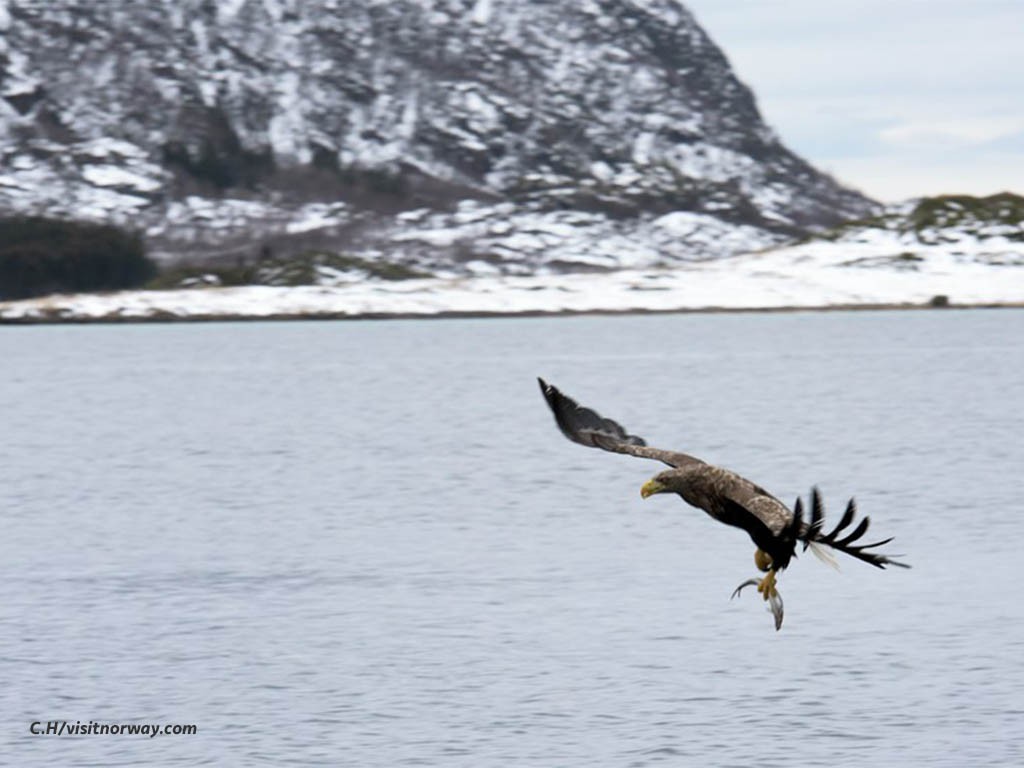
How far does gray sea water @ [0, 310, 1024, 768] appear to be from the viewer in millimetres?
19797

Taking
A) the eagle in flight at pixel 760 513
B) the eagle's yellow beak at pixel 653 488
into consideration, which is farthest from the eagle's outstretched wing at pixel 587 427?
the eagle's yellow beak at pixel 653 488

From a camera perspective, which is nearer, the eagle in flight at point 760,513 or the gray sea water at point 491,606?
the eagle in flight at point 760,513

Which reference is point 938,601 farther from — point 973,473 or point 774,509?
point 973,473

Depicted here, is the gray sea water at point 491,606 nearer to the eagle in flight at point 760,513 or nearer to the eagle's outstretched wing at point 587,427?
the eagle's outstretched wing at point 587,427

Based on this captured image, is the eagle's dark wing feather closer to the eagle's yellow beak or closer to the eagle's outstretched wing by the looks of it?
the eagle's yellow beak

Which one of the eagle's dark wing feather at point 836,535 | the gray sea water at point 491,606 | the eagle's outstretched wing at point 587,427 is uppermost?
the eagle's outstretched wing at point 587,427

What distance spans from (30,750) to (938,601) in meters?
12.9

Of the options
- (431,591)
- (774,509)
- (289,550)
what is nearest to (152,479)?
(289,550)

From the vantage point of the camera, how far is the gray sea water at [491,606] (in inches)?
779

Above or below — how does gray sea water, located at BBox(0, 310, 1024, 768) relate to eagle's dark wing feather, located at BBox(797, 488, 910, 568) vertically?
below

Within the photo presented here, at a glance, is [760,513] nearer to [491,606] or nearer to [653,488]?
[653,488]

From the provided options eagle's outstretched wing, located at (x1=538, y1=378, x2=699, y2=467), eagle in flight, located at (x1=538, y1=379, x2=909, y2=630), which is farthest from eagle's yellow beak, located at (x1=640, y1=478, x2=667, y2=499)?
eagle's outstretched wing, located at (x1=538, y1=378, x2=699, y2=467)

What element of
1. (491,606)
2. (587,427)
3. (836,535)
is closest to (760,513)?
(836,535)

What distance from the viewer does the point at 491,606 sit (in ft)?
89.1
